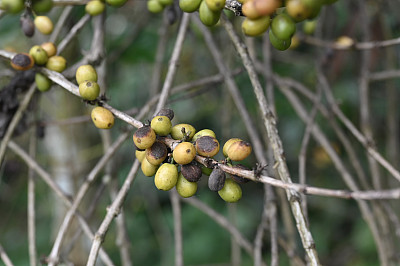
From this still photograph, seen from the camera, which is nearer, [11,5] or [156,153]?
[156,153]

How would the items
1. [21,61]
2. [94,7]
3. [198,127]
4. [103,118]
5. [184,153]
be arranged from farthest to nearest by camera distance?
[198,127], [94,7], [21,61], [103,118], [184,153]

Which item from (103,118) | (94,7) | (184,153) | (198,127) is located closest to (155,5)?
(94,7)

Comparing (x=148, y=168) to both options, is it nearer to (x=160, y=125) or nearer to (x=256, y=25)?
(x=160, y=125)

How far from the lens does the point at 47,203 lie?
2.49 meters

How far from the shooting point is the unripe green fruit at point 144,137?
23.8 inches

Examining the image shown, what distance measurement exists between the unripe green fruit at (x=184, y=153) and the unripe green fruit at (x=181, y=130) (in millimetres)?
58

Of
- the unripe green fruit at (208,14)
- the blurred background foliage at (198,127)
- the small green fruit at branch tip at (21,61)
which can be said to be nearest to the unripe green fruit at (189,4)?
the unripe green fruit at (208,14)

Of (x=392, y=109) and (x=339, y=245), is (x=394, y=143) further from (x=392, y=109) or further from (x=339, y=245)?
(x=339, y=245)

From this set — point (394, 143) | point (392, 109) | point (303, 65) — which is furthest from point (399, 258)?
point (303, 65)

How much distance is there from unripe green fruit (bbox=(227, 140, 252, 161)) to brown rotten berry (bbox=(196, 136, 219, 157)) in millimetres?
25

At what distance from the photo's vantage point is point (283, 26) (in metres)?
0.59

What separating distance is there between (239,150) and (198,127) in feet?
6.16

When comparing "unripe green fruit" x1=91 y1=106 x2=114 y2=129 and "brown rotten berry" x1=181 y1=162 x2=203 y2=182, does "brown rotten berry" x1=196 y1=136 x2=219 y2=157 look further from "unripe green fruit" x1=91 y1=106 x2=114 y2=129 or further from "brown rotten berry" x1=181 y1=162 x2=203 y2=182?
"unripe green fruit" x1=91 y1=106 x2=114 y2=129

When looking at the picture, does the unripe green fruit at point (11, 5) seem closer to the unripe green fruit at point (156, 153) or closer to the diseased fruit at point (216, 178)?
the unripe green fruit at point (156, 153)
